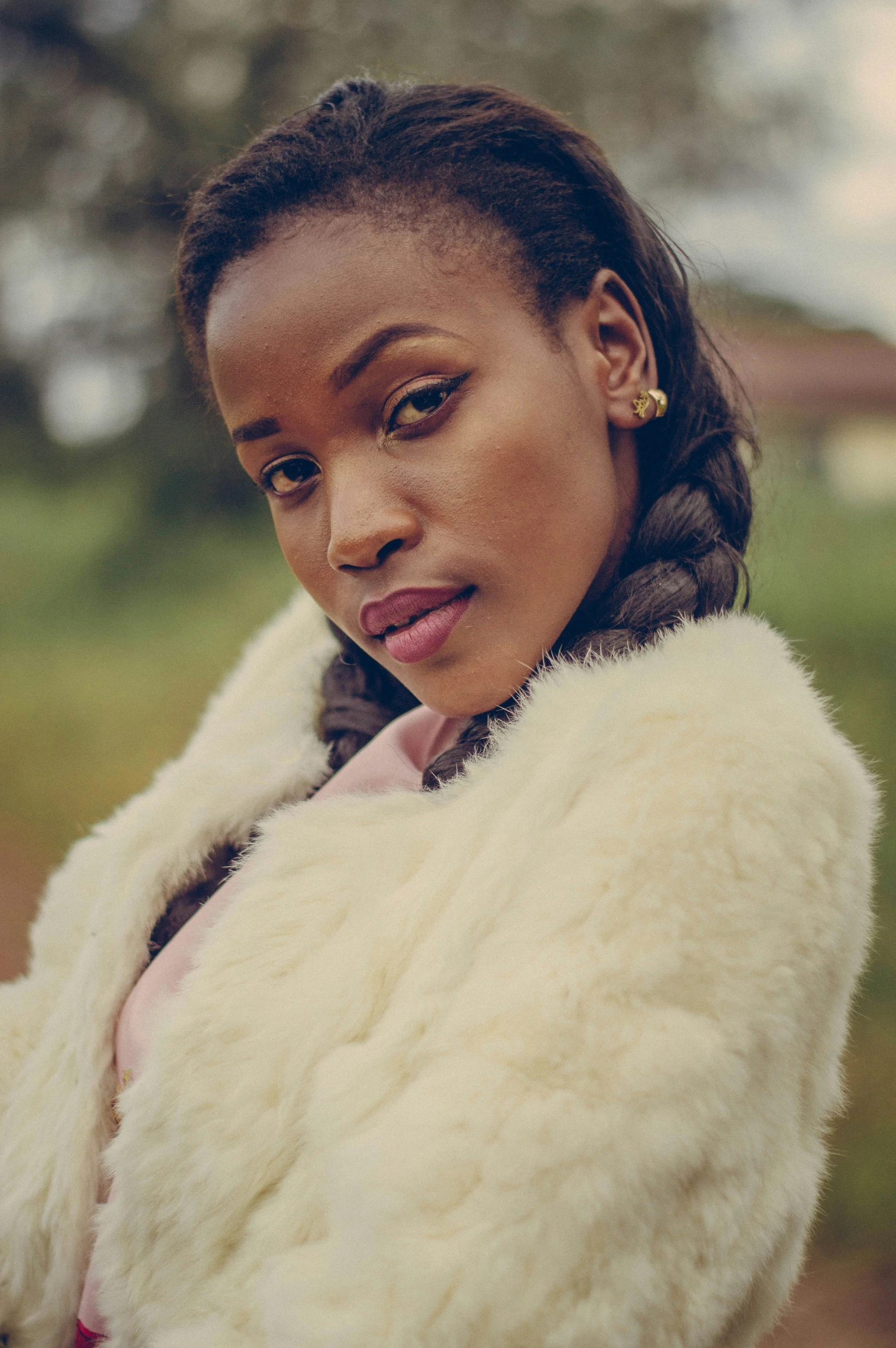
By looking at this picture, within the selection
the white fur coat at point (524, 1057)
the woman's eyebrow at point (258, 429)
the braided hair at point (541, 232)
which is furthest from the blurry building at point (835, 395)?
the white fur coat at point (524, 1057)

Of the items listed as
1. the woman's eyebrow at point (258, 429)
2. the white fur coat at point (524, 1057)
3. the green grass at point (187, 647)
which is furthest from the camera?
the green grass at point (187, 647)

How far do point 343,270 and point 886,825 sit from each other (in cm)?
310

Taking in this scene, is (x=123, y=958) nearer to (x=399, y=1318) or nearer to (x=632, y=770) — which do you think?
(x=399, y=1318)

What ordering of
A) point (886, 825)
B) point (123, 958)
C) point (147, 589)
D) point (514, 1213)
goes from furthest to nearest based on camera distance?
1. point (147, 589)
2. point (886, 825)
3. point (123, 958)
4. point (514, 1213)

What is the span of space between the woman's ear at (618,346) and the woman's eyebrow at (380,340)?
278 millimetres

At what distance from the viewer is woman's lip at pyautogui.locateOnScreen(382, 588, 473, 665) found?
4.66 feet

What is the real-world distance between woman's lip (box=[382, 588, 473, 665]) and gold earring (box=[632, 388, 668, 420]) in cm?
42

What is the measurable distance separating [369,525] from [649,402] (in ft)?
1.67

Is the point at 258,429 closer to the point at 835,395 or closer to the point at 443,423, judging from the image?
the point at 443,423

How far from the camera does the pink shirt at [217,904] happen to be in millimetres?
1412

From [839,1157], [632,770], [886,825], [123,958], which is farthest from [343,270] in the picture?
[886,825]

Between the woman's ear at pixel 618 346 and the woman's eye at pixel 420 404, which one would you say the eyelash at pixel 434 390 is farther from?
the woman's ear at pixel 618 346

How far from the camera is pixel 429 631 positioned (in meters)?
1.43

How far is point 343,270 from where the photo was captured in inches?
53.6
